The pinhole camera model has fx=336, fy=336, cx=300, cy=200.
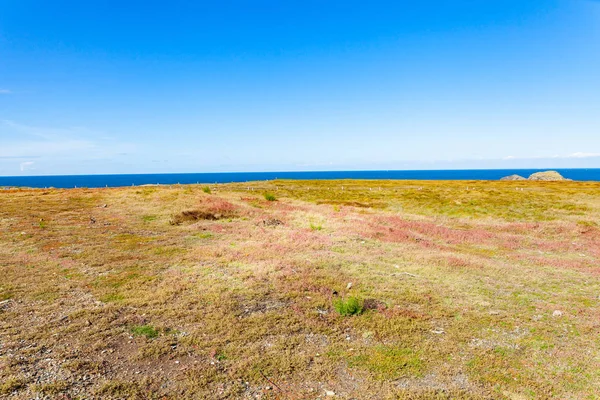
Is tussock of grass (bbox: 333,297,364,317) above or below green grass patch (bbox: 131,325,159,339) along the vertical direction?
below

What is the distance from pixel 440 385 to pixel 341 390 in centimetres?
242

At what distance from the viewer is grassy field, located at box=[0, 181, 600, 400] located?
8.11 metres

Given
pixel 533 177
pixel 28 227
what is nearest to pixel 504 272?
pixel 28 227

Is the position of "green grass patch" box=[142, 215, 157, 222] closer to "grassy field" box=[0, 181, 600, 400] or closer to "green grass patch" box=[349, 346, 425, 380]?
"grassy field" box=[0, 181, 600, 400]

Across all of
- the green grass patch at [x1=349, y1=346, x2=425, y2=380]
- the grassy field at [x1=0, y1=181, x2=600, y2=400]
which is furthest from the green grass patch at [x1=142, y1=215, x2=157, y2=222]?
the green grass patch at [x1=349, y1=346, x2=425, y2=380]

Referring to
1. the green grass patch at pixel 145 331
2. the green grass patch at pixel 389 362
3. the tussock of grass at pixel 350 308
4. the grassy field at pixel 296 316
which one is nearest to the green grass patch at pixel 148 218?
the grassy field at pixel 296 316

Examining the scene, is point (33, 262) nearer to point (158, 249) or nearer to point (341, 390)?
point (158, 249)

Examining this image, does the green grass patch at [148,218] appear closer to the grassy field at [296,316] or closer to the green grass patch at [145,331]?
the grassy field at [296,316]

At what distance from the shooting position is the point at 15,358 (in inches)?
341

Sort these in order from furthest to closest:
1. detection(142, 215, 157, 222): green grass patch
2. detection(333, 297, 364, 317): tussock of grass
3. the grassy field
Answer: detection(142, 215, 157, 222): green grass patch → detection(333, 297, 364, 317): tussock of grass → the grassy field

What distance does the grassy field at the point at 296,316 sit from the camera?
811 centimetres

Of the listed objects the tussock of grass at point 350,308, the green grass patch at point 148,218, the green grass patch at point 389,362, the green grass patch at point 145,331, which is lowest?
the green grass patch at point 389,362

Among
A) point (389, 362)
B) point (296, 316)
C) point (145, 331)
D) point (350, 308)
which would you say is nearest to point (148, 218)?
point (145, 331)

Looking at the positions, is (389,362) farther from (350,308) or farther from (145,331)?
(145,331)
